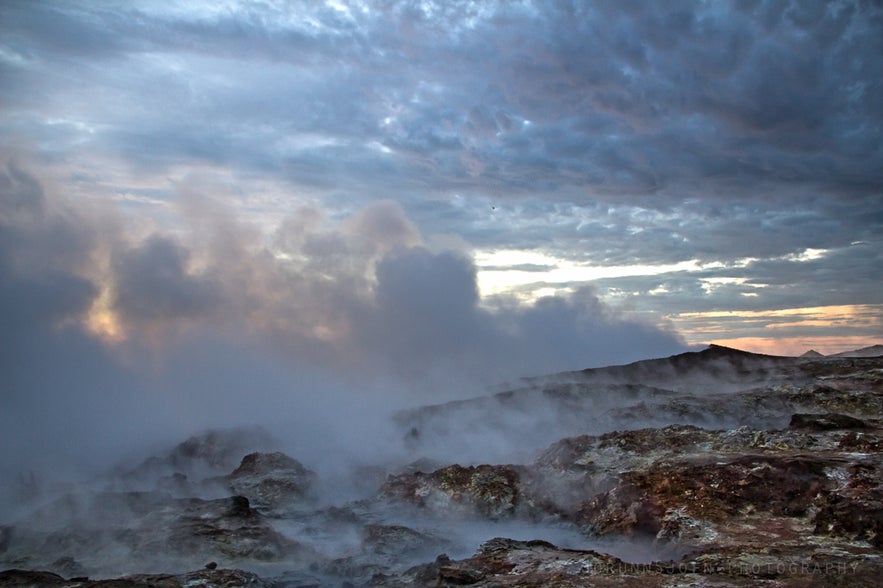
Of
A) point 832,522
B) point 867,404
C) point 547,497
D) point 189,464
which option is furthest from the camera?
point 189,464

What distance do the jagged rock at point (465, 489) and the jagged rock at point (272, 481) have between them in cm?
502

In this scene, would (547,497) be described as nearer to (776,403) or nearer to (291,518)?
(291,518)

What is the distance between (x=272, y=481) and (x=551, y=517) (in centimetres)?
1587

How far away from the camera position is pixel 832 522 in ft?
58.6

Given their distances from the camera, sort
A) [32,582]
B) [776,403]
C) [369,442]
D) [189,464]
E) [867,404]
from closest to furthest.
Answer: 1. [32,582]
2. [867,404]
3. [776,403]
4. [189,464]
5. [369,442]

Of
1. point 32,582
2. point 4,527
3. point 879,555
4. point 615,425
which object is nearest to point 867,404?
point 615,425

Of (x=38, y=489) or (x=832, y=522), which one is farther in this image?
(x=38, y=489)

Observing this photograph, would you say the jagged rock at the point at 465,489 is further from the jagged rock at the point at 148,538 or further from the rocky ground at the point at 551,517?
the jagged rock at the point at 148,538

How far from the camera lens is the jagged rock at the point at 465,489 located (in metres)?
26.6

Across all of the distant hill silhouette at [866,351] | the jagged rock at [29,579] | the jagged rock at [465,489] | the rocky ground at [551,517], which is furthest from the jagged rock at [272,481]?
the distant hill silhouette at [866,351]

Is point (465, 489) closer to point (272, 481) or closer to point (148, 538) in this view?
point (272, 481)

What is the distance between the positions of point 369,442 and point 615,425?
19184 mm

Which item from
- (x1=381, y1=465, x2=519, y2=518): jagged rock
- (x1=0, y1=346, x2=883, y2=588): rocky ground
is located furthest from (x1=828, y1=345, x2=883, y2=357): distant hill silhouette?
(x1=381, y1=465, x2=519, y2=518): jagged rock

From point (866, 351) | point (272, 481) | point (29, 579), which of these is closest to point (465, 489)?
point (272, 481)
